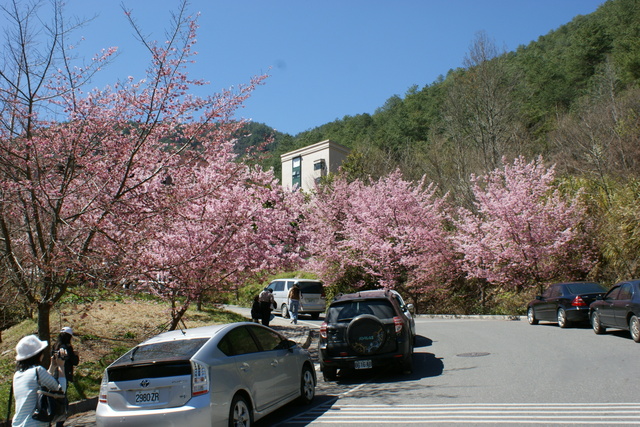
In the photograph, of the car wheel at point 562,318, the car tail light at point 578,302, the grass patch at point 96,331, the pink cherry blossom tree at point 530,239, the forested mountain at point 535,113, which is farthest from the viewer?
the forested mountain at point 535,113

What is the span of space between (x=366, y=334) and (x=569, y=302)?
9.66m

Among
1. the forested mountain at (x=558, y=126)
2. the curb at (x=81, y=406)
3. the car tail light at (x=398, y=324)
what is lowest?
the curb at (x=81, y=406)

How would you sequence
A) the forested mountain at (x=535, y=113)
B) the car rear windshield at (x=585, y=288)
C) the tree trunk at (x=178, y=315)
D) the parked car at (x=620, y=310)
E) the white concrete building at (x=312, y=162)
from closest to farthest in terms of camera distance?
the tree trunk at (x=178, y=315) < the parked car at (x=620, y=310) < the car rear windshield at (x=585, y=288) < the forested mountain at (x=535, y=113) < the white concrete building at (x=312, y=162)

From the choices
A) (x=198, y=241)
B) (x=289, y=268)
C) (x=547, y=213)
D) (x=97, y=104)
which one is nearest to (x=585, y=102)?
(x=547, y=213)

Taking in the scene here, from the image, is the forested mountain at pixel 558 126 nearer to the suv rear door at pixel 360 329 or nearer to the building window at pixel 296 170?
the suv rear door at pixel 360 329

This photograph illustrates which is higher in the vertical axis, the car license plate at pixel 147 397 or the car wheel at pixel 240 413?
the car license plate at pixel 147 397

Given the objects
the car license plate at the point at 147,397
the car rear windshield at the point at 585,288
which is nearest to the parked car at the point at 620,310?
the car rear windshield at the point at 585,288

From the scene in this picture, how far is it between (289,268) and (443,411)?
12.3 m

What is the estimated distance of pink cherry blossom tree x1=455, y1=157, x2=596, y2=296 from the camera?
2392 cm

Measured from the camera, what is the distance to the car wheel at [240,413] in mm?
6309

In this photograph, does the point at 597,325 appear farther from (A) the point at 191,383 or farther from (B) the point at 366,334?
(A) the point at 191,383

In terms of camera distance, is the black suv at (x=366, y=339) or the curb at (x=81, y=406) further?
the black suv at (x=366, y=339)

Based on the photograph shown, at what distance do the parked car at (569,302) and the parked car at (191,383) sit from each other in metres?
12.4

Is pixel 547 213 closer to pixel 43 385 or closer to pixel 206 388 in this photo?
pixel 206 388
